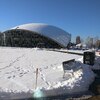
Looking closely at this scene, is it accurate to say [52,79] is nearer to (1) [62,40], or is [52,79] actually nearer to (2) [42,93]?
(2) [42,93]

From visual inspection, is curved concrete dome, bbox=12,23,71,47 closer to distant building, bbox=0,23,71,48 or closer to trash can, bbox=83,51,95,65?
distant building, bbox=0,23,71,48

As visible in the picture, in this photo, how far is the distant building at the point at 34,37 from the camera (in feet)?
287

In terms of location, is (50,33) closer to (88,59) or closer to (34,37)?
(34,37)

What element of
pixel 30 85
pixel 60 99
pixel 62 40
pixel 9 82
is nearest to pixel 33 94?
pixel 60 99

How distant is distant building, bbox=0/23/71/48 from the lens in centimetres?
8756

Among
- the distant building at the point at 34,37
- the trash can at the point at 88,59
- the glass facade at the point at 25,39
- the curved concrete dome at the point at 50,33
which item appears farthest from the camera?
the glass facade at the point at 25,39

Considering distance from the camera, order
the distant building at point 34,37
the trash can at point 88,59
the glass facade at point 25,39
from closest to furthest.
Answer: the trash can at point 88,59, the distant building at point 34,37, the glass facade at point 25,39

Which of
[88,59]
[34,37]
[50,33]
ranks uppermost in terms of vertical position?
[50,33]

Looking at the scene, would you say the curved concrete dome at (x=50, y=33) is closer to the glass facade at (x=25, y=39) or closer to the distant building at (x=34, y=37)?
the distant building at (x=34, y=37)

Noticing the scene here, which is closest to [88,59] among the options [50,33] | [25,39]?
[50,33]

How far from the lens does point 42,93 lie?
431 inches

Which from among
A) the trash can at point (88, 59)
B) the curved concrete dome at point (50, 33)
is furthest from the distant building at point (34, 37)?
the trash can at point (88, 59)

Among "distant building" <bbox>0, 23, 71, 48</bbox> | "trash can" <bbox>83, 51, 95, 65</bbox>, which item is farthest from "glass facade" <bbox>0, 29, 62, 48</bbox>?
"trash can" <bbox>83, 51, 95, 65</bbox>

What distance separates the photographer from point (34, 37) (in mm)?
91625
